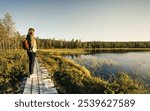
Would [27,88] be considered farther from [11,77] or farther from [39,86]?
[11,77]

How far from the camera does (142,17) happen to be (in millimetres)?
15734

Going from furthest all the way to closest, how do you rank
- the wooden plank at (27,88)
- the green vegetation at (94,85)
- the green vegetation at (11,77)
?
the green vegetation at (11,77) → the green vegetation at (94,85) → the wooden plank at (27,88)

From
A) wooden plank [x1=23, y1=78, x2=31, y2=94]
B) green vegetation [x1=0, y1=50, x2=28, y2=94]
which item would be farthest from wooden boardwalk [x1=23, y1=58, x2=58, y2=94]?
green vegetation [x1=0, y1=50, x2=28, y2=94]

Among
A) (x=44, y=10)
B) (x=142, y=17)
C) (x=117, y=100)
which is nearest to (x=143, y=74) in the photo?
(x=142, y=17)

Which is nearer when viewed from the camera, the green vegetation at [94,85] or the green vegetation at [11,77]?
the green vegetation at [94,85]

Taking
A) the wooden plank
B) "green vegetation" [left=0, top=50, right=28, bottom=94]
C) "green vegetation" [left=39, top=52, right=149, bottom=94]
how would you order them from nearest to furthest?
the wooden plank
"green vegetation" [left=39, top=52, right=149, bottom=94]
"green vegetation" [left=0, top=50, right=28, bottom=94]

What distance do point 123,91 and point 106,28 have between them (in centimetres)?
811

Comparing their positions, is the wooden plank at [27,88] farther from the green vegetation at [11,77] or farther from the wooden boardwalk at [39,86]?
the green vegetation at [11,77]

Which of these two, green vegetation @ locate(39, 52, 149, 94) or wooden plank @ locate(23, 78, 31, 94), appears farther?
green vegetation @ locate(39, 52, 149, 94)

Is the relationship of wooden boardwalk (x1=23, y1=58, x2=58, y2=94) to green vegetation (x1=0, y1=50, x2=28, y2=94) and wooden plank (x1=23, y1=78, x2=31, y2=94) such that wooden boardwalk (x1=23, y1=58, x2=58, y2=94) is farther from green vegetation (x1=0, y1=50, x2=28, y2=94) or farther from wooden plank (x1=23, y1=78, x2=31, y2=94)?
green vegetation (x1=0, y1=50, x2=28, y2=94)

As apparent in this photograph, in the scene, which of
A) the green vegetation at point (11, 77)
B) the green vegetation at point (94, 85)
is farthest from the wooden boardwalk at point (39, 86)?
the green vegetation at point (11, 77)

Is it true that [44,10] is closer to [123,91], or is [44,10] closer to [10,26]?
[123,91]

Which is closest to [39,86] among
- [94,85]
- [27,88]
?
[27,88]

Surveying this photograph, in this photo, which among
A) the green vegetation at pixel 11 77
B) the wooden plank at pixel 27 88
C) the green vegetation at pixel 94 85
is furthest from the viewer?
Result: the green vegetation at pixel 11 77
